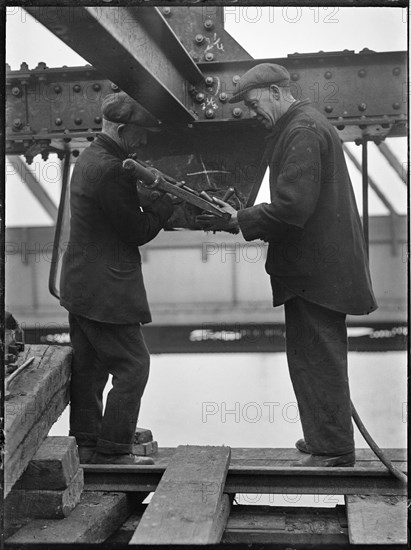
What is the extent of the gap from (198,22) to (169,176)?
668 mm

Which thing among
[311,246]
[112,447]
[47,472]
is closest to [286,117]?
[311,246]

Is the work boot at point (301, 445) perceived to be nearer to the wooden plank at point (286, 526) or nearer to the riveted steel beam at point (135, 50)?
the wooden plank at point (286, 526)

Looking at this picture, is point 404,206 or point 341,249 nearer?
point 404,206

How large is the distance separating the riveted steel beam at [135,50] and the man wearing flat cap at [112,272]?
0.14 m

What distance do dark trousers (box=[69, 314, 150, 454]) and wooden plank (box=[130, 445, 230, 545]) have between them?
29 centimetres

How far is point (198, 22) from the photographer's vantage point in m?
3.80

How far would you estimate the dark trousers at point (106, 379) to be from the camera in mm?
3852

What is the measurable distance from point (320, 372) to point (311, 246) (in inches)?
21.2

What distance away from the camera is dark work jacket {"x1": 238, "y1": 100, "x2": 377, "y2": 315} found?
3.66 meters

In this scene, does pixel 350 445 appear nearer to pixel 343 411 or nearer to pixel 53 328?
pixel 343 411

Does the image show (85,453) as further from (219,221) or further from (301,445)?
(219,221)

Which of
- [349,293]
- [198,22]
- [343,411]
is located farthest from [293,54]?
[343,411]

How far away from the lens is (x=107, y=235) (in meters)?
3.76

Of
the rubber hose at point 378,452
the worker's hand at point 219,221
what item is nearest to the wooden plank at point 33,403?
the worker's hand at point 219,221
